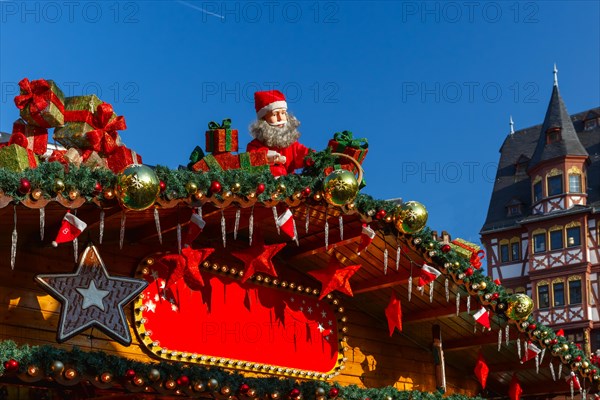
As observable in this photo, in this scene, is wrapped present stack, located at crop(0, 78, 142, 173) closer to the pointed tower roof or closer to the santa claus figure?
the santa claus figure

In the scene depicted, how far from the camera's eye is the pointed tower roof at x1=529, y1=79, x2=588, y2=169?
41125 millimetres

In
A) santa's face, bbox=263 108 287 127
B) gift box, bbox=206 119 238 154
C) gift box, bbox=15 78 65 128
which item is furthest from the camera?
santa's face, bbox=263 108 287 127

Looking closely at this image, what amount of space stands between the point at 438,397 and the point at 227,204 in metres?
4.30

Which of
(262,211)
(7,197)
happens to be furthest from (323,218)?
(7,197)

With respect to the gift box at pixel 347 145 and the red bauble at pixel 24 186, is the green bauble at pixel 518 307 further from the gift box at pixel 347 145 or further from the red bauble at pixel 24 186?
the red bauble at pixel 24 186

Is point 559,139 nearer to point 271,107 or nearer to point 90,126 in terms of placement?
point 271,107

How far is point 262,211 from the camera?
9.92 meters

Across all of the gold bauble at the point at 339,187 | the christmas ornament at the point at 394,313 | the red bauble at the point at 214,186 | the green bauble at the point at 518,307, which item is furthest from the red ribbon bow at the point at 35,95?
the green bauble at the point at 518,307

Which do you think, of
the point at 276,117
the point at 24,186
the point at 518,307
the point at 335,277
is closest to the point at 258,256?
the point at 335,277

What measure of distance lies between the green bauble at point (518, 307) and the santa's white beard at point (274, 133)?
3.51 metres

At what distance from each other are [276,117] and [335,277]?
1.97 metres

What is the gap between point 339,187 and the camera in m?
9.57

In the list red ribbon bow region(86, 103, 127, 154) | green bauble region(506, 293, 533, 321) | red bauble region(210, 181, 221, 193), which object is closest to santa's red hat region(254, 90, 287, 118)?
red ribbon bow region(86, 103, 127, 154)

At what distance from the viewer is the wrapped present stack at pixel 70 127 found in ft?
30.7
